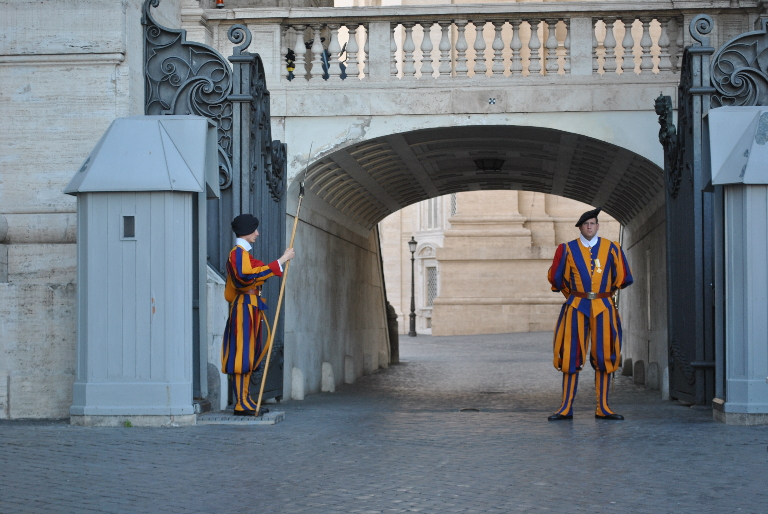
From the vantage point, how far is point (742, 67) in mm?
10578

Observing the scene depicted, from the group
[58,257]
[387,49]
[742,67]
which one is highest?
[387,49]

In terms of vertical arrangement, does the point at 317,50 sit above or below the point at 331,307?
above

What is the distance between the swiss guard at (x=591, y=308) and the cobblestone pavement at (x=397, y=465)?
312mm

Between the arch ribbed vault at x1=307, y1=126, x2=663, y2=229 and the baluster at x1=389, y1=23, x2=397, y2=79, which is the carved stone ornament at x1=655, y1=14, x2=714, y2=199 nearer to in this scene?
the arch ribbed vault at x1=307, y1=126, x2=663, y2=229

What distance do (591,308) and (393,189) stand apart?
30.0 feet

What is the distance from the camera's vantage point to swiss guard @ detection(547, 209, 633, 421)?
31.5 feet

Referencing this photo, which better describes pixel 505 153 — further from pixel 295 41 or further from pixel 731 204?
pixel 731 204

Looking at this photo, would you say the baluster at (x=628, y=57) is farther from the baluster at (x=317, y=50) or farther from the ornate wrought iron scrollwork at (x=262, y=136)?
the ornate wrought iron scrollwork at (x=262, y=136)

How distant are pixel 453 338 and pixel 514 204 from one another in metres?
5.89

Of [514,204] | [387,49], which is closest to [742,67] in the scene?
[387,49]

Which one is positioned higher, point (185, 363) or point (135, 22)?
point (135, 22)

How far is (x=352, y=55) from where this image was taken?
45.6 ft

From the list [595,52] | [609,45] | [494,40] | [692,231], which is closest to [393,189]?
[494,40]

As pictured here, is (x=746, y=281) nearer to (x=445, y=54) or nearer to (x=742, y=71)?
(x=742, y=71)
